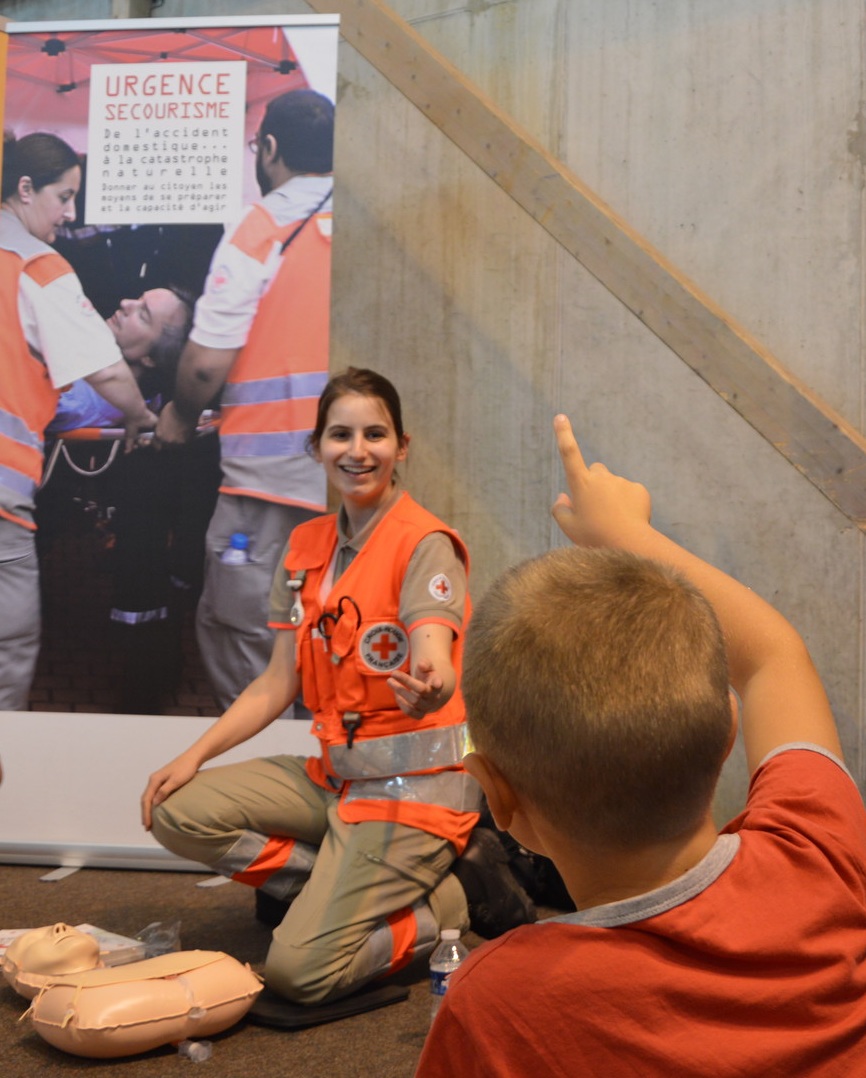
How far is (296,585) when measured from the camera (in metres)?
2.49

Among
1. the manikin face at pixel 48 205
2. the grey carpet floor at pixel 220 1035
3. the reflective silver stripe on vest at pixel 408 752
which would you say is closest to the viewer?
the grey carpet floor at pixel 220 1035

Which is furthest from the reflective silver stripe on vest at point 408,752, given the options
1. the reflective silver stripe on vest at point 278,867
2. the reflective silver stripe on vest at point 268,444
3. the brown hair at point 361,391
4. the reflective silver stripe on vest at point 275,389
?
the reflective silver stripe on vest at point 275,389

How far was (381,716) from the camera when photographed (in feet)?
7.67

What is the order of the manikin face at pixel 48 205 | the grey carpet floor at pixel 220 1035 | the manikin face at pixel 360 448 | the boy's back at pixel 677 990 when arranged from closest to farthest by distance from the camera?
the boy's back at pixel 677 990 → the grey carpet floor at pixel 220 1035 → the manikin face at pixel 360 448 → the manikin face at pixel 48 205

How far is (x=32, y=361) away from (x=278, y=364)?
738mm

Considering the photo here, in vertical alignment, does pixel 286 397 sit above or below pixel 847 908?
above

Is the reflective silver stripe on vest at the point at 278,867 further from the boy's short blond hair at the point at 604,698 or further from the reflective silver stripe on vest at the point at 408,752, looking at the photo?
the boy's short blond hair at the point at 604,698

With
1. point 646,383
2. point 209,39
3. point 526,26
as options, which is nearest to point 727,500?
point 646,383

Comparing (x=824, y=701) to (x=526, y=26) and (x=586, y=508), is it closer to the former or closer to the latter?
(x=586, y=508)

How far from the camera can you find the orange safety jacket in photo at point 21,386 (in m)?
3.21

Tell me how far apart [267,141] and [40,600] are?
149cm

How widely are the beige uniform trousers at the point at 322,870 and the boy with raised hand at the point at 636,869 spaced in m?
1.59

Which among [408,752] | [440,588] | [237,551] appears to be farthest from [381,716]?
[237,551]

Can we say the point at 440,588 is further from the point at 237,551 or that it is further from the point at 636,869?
the point at 636,869
